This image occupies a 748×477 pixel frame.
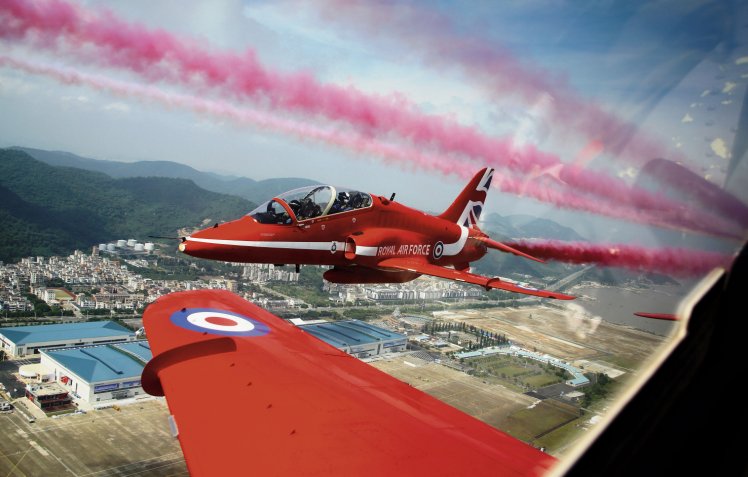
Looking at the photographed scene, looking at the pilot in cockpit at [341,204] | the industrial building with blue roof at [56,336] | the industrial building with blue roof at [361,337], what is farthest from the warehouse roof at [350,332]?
the industrial building with blue roof at [56,336]

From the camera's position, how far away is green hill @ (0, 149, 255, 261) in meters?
45.5

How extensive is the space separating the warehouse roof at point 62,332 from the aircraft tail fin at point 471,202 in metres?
24.8

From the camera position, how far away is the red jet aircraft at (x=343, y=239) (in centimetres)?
959

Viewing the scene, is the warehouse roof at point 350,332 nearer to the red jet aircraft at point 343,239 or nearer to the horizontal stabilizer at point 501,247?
the horizontal stabilizer at point 501,247

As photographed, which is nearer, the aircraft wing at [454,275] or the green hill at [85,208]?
the aircraft wing at [454,275]

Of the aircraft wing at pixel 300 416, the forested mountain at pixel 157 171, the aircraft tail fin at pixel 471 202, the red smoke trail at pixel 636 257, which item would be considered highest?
the forested mountain at pixel 157 171

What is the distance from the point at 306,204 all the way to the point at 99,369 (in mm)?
20335

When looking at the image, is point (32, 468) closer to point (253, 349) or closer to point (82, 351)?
point (82, 351)

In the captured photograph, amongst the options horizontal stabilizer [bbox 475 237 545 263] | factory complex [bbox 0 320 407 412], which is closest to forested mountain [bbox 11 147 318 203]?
factory complex [bbox 0 320 407 412]

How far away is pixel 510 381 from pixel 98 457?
15.5m

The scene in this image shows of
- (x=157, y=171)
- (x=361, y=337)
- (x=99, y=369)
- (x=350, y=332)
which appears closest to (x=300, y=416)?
(x=361, y=337)

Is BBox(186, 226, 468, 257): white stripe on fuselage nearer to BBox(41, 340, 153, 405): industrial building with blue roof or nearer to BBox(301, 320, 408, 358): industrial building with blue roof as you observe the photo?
BBox(301, 320, 408, 358): industrial building with blue roof

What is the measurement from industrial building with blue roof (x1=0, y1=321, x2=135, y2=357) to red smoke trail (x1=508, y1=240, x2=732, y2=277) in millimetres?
26344

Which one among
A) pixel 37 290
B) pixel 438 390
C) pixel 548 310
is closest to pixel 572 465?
pixel 548 310
